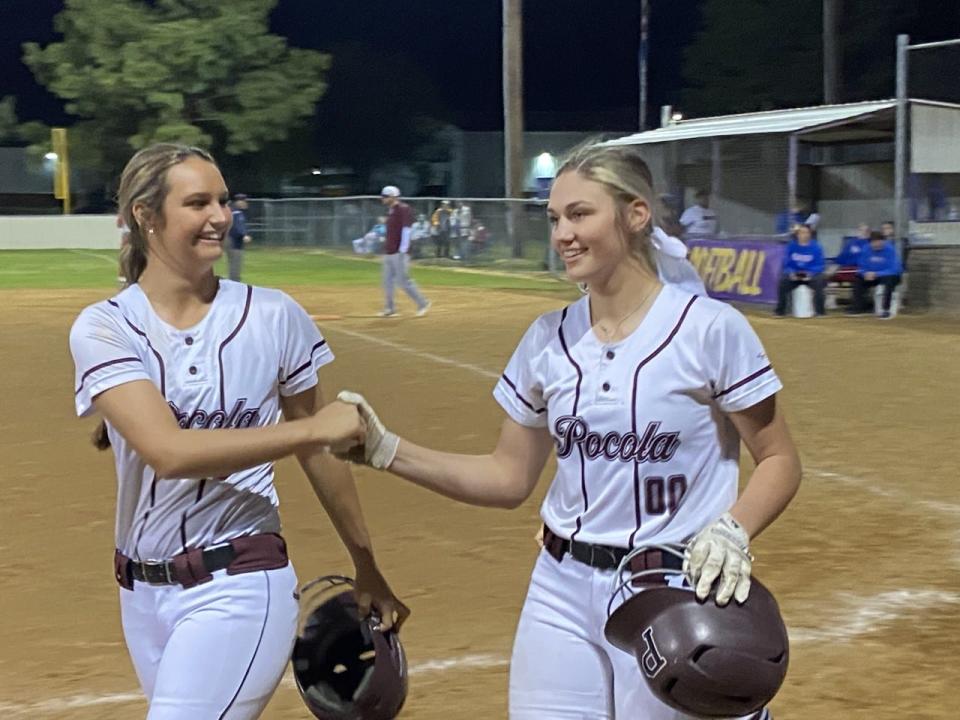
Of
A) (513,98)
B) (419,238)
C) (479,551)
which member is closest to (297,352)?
(479,551)

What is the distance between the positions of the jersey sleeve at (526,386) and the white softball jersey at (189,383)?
1.82ft

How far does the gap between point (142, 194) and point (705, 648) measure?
1.68 m

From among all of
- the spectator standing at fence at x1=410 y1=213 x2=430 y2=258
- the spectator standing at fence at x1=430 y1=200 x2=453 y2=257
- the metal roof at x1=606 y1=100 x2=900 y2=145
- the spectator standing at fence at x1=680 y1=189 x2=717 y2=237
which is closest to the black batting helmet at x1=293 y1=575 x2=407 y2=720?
the metal roof at x1=606 y1=100 x2=900 y2=145

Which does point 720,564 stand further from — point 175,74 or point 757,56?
point 757,56

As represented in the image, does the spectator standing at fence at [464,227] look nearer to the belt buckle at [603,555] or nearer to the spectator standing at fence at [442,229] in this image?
the spectator standing at fence at [442,229]

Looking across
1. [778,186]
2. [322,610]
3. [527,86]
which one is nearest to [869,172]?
[778,186]

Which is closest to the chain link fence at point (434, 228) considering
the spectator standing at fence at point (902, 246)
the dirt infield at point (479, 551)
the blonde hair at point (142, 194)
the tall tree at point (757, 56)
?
the spectator standing at fence at point (902, 246)

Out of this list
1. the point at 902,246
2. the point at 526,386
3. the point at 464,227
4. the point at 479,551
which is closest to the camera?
the point at 526,386

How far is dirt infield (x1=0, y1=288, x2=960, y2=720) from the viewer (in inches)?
196

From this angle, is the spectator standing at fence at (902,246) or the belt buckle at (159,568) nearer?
the belt buckle at (159,568)

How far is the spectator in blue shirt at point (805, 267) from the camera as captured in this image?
18984mm

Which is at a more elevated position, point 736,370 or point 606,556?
point 736,370

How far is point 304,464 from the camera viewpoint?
3.21 meters

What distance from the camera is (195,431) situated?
2.82 m
